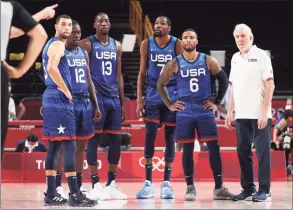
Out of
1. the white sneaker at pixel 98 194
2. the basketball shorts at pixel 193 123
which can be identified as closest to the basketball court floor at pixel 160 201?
the white sneaker at pixel 98 194

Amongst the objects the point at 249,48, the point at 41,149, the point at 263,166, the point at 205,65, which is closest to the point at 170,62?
the point at 205,65

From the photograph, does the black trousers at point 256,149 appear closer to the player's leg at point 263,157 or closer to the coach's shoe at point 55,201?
the player's leg at point 263,157

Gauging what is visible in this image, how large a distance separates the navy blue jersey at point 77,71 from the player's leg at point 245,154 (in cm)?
190

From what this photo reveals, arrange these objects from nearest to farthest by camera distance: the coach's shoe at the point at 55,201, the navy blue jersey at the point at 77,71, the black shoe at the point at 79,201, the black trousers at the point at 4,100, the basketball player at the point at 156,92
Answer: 1. the black trousers at the point at 4,100
2. the black shoe at the point at 79,201
3. the coach's shoe at the point at 55,201
4. the navy blue jersey at the point at 77,71
5. the basketball player at the point at 156,92

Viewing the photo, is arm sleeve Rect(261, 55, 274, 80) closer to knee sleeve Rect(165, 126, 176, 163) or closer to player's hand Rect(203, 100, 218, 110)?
player's hand Rect(203, 100, 218, 110)

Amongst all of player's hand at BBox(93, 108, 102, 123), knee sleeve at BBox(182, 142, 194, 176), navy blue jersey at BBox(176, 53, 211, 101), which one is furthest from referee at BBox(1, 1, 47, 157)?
knee sleeve at BBox(182, 142, 194, 176)

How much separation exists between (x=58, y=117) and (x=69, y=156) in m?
0.44

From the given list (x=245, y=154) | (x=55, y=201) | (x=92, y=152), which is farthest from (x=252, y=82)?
(x=55, y=201)

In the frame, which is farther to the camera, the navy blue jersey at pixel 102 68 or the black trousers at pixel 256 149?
the navy blue jersey at pixel 102 68

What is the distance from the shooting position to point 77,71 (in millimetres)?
7352

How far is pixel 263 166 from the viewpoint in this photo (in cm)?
770

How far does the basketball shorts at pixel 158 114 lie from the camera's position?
837cm

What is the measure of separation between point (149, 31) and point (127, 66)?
6.03 feet

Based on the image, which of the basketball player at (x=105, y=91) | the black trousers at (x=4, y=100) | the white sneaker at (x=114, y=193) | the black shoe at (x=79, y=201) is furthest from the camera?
the basketball player at (x=105, y=91)
